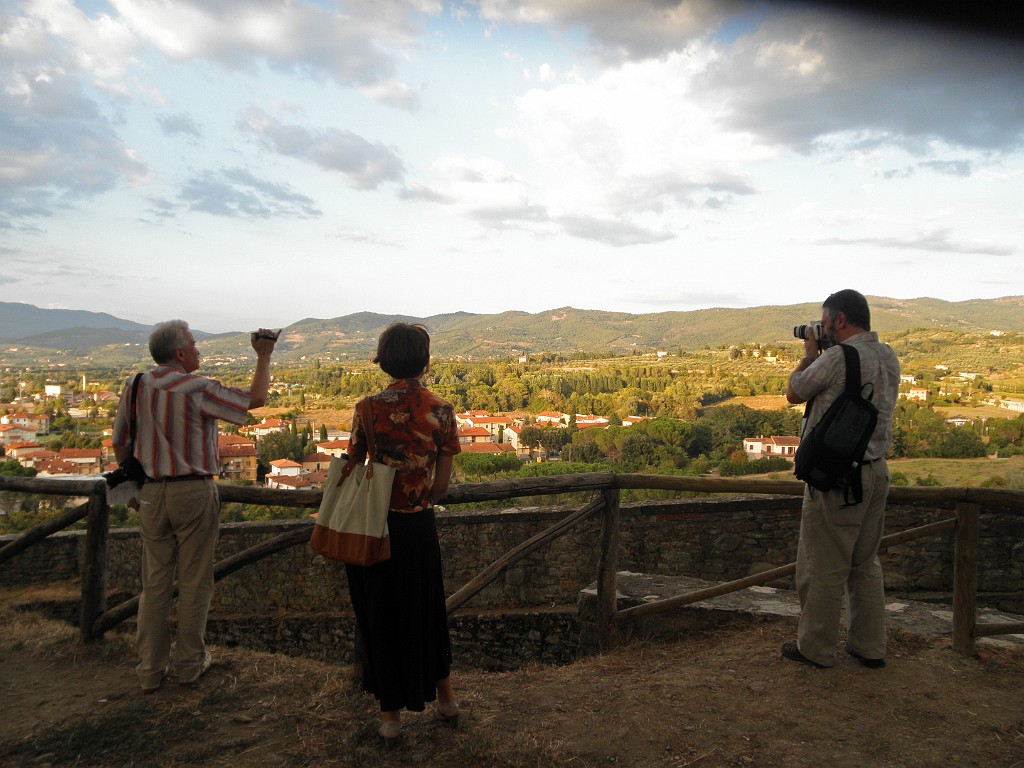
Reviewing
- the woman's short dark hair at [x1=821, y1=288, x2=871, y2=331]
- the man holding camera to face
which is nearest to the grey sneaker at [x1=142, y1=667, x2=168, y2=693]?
the man holding camera to face

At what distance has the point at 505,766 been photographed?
210 centimetres

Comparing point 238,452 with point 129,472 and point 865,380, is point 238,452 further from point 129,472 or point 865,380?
point 865,380

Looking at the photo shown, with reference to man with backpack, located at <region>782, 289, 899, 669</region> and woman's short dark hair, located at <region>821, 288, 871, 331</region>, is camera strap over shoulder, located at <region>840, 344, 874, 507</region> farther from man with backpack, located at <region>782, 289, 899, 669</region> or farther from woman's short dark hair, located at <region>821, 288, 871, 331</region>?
woman's short dark hair, located at <region>821, 288, 871, 331</region>

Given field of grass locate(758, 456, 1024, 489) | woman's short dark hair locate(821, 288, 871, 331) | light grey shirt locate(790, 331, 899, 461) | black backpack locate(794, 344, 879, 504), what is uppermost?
woman's short dark hair locate(821, 288, 871, 331)

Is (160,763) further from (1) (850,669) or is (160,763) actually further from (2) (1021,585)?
(2) (1021,585)

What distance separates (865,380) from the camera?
2561mm

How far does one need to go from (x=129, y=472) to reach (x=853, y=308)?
288cm

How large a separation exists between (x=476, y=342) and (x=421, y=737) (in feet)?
252

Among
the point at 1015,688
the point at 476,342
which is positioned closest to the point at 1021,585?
the point at 1015,688

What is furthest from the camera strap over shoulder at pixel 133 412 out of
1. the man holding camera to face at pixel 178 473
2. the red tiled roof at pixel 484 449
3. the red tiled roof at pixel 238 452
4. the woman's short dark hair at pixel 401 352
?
the red tiled roof at pixel 484 449

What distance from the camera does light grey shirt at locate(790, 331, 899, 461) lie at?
2549 millimetres

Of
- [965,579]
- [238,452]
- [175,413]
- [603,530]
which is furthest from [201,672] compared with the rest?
[238,452]

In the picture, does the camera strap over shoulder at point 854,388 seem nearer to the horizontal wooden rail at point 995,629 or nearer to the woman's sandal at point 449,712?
the horizontal wooden rail at point 995,629

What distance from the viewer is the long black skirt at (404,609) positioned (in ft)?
7.01
